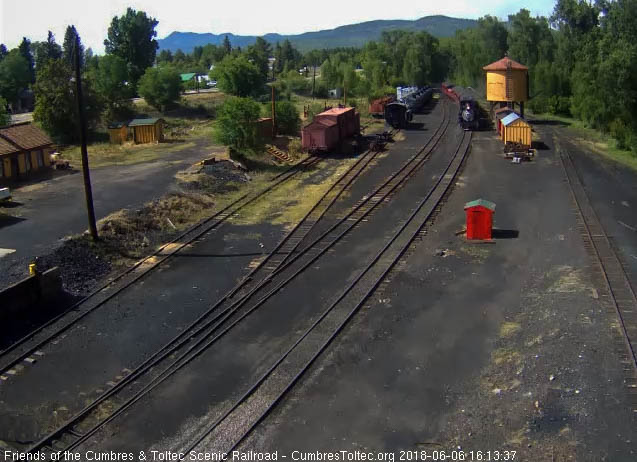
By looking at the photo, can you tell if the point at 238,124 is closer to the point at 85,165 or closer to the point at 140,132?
the point at 140,132

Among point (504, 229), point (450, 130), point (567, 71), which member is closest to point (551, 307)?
point (504, 229)

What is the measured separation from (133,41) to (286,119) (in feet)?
118

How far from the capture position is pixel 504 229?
77.0ft

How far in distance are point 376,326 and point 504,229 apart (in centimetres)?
987

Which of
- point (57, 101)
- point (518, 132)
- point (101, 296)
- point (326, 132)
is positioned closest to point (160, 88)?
point (57, 101)

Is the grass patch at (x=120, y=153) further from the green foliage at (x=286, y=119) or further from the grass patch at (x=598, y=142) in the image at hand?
the grass patch at (x=598, y=142)

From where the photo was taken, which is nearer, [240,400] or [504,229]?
[240,400]

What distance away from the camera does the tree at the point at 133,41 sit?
73.7 metres

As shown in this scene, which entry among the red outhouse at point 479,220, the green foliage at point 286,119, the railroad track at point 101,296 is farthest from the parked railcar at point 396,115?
the red outhouse at point 479,220

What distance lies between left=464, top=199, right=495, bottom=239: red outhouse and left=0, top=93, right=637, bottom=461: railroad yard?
14.0 inches

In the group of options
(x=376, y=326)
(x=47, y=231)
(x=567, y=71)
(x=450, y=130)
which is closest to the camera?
→ (x=376, y=326)

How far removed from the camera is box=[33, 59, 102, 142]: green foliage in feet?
144

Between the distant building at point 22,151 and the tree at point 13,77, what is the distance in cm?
4162

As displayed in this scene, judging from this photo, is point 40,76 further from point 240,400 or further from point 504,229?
point 240,400
